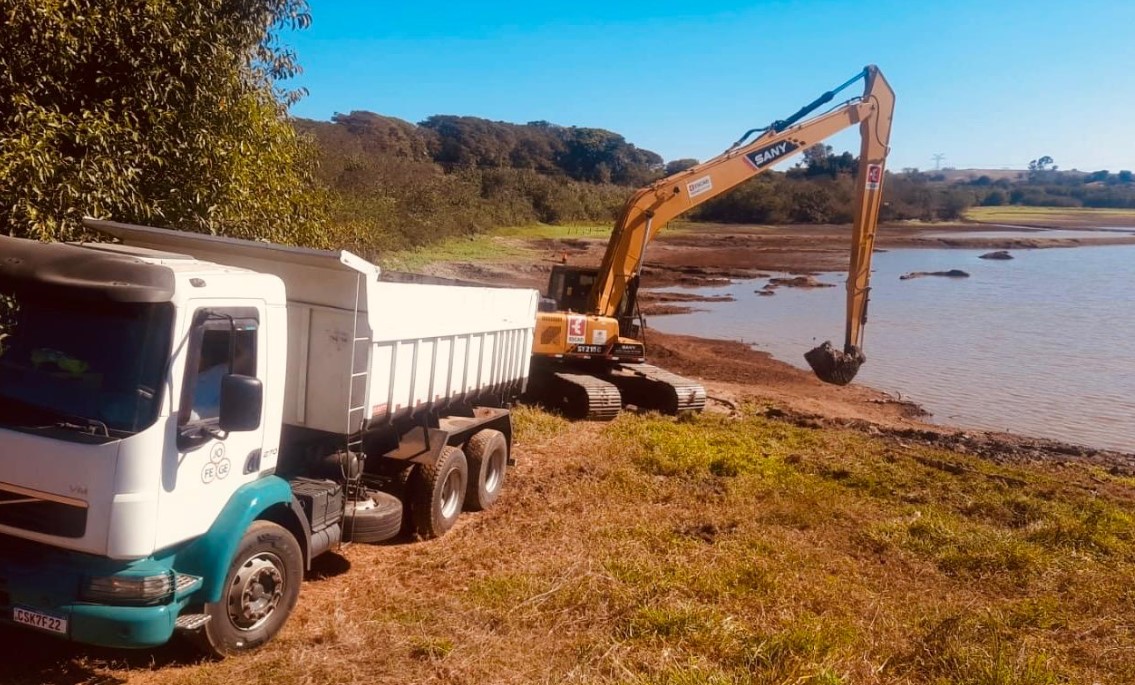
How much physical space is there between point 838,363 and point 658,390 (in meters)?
3.74

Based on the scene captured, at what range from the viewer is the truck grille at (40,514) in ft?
14.9

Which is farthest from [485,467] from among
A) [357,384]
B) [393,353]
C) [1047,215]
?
[1047,215]

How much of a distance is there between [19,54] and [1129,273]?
5798cm

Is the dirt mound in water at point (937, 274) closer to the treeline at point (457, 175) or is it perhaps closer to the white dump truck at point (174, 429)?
the treeline at point (457, 175)

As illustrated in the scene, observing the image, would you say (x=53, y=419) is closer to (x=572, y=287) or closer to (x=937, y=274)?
(x=572, y=287)

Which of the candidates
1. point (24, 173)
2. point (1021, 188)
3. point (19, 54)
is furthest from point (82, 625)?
point (1021, 188)

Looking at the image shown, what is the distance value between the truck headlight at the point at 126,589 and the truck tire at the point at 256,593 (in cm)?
42

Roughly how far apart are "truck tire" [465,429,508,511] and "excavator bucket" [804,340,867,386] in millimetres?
9048

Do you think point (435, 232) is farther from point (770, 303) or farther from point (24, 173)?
point (24, 173)

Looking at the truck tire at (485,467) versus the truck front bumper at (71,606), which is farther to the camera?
the truck tire at (485,467)

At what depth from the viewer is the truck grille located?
4.54m

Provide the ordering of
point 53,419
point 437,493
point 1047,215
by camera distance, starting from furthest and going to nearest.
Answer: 1. point 1047,215
2. point 437,493
3. point 53,419

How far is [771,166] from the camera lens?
1625 cm

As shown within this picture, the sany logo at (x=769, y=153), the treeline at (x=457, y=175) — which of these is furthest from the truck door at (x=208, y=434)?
the sany logo at (x=769, y=153)
